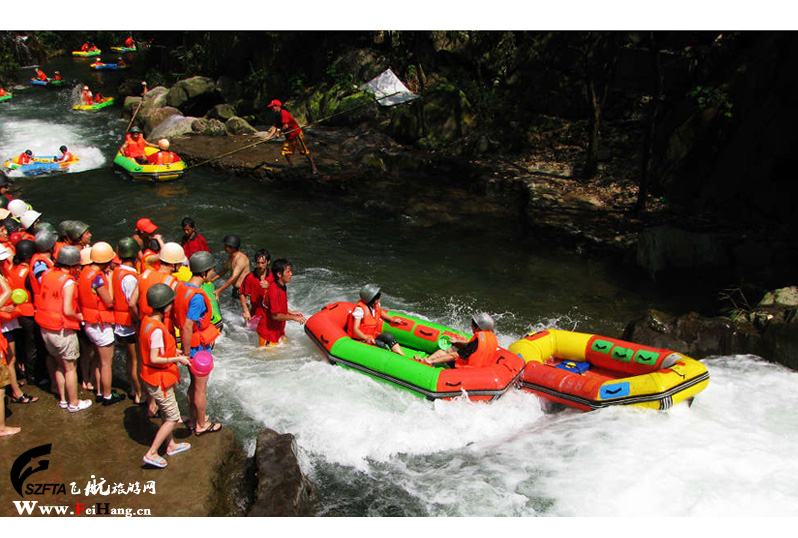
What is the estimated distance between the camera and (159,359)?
4926 mm

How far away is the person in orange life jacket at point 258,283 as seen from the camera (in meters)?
7.54

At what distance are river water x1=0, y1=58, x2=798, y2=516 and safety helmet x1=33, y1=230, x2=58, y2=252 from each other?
2328mm

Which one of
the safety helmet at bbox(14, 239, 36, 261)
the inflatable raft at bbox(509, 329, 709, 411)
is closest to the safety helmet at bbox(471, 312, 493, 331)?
the inflatable raft at bbox(509, 329, 709, 411)

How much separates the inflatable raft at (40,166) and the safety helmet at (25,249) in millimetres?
11330

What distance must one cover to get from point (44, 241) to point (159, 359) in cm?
224

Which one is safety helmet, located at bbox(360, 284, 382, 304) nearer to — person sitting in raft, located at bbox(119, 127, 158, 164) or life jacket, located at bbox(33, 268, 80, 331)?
life jacket, located at bbox(33, 268, 80, 331)

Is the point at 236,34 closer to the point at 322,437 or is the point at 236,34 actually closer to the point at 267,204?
the point at 267,204

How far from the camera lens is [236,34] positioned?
23.0 meters

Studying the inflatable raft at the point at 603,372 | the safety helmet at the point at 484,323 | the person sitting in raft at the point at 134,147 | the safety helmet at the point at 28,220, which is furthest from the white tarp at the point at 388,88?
the safety helmet at the point at 484,323

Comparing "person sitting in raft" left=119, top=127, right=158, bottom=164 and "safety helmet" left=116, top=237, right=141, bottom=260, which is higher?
"safety helmet" left=116, top=237, right=141, bottom=260

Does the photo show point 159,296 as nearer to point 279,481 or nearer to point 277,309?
point 279,481

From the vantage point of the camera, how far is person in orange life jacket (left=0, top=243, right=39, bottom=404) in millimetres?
5713

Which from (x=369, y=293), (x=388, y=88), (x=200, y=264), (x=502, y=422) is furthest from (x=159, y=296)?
(x=388, y=88)

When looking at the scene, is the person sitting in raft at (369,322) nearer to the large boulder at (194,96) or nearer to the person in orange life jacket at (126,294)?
the person in orange life jacket at (126,294)
